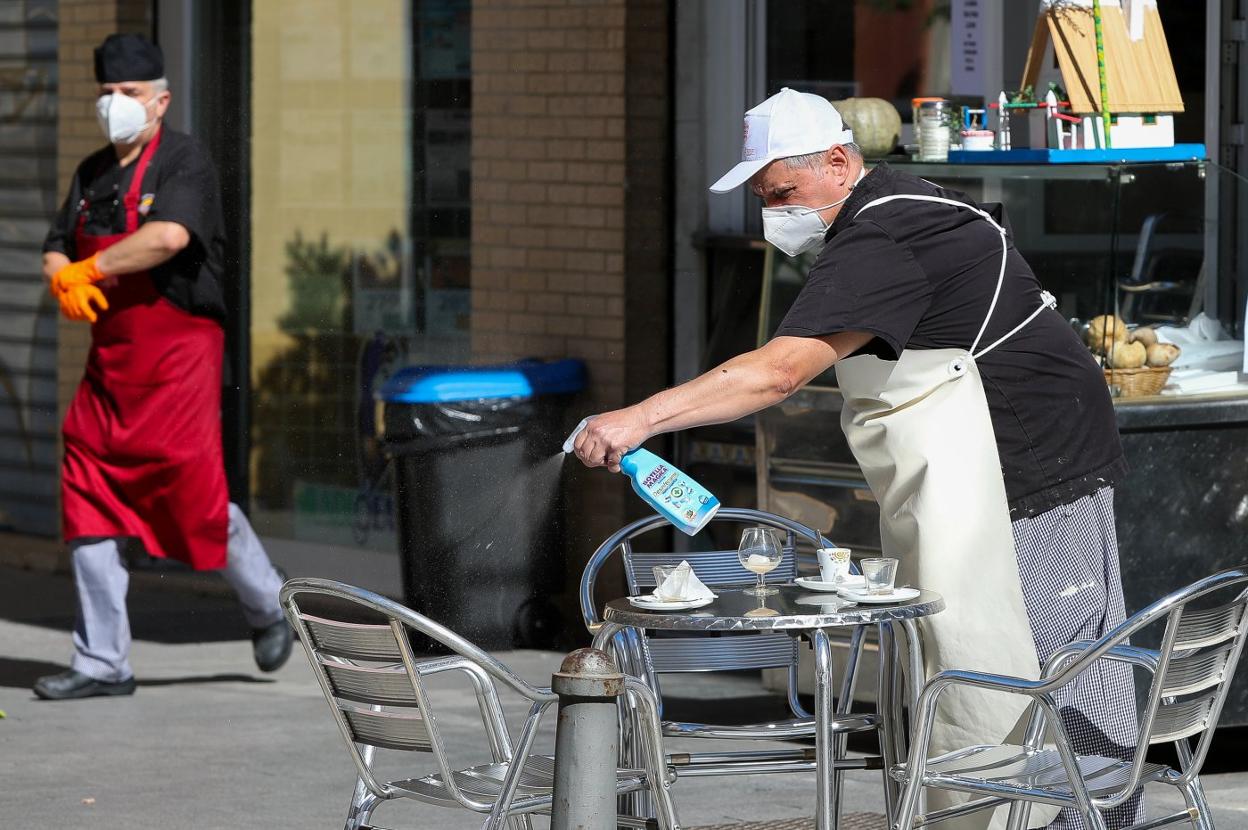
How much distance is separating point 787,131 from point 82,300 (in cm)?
353

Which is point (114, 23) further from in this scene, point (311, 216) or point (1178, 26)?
point (1178, 26)

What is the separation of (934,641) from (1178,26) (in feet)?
10.9

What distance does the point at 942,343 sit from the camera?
14.2 ft

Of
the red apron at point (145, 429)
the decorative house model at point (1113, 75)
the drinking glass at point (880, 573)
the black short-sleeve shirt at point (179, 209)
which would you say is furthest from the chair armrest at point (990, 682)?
the black short-sleeve shirt at point (179, 209)

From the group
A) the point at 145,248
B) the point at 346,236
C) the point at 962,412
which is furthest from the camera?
the point at 346,236

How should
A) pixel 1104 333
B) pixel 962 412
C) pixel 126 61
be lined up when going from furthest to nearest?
pixel 126 61 → pixel 1104 333 → pixel 962 412

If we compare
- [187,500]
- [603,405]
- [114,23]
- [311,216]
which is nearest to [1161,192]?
[603,405]

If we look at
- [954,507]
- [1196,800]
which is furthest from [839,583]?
[1196,800]

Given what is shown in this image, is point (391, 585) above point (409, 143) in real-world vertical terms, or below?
below

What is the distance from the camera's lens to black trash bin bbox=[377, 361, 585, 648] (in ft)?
24.9

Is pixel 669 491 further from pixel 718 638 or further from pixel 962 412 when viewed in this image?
pixel 718 638

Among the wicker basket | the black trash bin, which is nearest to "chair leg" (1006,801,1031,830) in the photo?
the wicker basket

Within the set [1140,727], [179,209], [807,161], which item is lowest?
[1140,727]

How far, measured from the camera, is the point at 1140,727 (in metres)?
3.99
